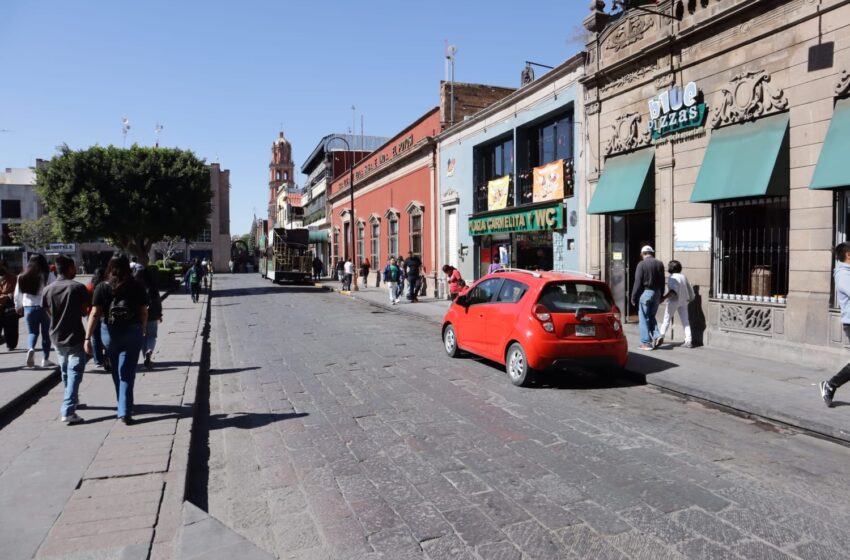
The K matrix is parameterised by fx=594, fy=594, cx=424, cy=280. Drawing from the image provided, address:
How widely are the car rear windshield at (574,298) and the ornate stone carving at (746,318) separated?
10.9 feet

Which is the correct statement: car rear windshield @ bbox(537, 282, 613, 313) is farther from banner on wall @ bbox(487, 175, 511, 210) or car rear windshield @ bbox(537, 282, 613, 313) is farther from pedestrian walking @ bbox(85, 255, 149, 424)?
banner on wall @ bbox(487, 175, 511, 210)

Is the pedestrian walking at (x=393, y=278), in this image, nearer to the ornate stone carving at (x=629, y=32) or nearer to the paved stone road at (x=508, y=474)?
the ornate stone carving at (x=629, y=32)

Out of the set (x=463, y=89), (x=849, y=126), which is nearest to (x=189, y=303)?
(x=463, y=89)

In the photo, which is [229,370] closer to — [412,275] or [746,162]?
[746,162]

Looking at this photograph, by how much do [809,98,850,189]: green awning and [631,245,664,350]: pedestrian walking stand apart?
270 cm

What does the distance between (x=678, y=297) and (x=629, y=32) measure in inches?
241

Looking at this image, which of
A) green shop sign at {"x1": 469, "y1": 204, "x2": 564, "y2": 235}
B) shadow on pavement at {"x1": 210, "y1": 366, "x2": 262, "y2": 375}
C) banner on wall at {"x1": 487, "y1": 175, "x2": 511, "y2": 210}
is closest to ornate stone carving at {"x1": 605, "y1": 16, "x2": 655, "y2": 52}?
green shop sign at {"x1": 469, "y1": 204, "x2": 564, "y2": 235}

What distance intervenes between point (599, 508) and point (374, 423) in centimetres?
274

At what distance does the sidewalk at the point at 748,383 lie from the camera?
622 cm

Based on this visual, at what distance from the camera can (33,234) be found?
60.7 meters

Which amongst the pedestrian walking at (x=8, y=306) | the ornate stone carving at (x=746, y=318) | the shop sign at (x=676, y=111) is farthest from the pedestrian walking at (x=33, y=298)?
the shop sign at (x=676, y=111)

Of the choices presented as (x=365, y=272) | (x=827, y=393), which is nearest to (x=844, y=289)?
(x=827, y=393)

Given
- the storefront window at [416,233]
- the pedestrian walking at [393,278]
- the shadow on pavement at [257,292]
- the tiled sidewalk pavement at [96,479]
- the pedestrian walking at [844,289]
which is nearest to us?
the tiled sidewalk pavement at [96,479]

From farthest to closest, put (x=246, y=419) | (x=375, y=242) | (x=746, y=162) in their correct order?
(x=375, y=242), (x=746, y=162), (x=246, y=419)
